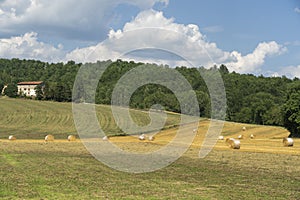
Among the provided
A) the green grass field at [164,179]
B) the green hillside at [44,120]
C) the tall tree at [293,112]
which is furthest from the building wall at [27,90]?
the green grass field at [164,179]

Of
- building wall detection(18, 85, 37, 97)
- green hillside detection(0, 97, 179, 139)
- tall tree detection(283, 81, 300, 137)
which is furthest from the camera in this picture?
building wall detection(18, 85, 37, 97)

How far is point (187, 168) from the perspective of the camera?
1905 cm

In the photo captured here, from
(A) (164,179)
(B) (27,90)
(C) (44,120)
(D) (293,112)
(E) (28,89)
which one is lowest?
(A) (164,179)

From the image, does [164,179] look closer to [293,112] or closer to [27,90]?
[293,112]

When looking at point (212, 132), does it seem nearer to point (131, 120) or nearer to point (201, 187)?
point (131, 120)

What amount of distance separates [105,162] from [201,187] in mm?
8021

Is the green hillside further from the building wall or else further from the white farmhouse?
the white farmhouse

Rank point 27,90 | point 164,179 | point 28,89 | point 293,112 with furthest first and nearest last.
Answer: point 28,89 < point 27,90 < point 293,112 < point 164,179

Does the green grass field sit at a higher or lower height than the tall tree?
lower

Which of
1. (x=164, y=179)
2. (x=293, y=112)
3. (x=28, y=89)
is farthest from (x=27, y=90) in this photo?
(x=164, y=179)

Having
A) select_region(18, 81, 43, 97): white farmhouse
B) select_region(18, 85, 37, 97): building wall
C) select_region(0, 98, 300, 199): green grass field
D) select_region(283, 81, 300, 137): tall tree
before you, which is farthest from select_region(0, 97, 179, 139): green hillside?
select_region(18, 81, 43, 97): white farmhouse

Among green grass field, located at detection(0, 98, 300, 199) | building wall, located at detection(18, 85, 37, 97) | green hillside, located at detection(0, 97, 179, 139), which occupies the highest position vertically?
building wall, located at detection(18, 85, 37, 97)

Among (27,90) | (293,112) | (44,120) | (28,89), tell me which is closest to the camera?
(293,112)

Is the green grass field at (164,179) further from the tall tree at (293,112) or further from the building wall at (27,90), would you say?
the building wall at (27,90)
